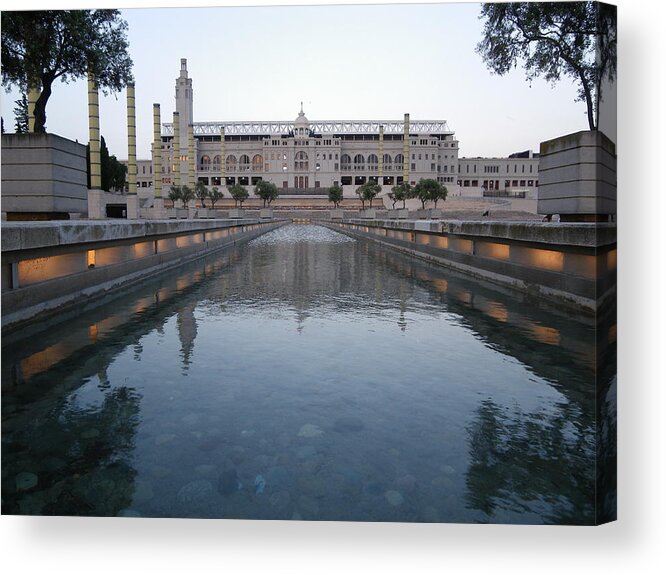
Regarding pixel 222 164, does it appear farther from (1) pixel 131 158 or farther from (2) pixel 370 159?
(1) pixel 131 158

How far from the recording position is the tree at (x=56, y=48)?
660cm

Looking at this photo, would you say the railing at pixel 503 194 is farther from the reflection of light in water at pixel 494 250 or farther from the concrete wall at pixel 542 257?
the reflection of light in water at pixel 494 250

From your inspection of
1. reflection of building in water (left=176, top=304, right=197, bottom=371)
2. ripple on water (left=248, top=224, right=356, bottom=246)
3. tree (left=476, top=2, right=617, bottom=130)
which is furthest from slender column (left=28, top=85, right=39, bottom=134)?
ripple on water (left=248, top=224, right=356, bottom=246)

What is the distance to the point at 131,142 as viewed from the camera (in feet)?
205

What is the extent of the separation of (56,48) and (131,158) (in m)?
57.2

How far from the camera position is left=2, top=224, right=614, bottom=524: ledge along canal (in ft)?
10.1

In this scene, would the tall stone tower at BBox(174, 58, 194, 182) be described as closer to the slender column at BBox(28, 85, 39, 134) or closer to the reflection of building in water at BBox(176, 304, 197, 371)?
the slender column at BBox(28, 85, 39, 134)

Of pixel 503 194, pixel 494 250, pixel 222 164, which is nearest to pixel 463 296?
pixel 494 250

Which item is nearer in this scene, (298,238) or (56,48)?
(56,48)

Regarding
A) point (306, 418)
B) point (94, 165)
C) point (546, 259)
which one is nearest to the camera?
point (306, 418)

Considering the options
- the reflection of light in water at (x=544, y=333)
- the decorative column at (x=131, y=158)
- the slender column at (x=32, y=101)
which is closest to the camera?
the reflection of light in water at (x=544, y=333)

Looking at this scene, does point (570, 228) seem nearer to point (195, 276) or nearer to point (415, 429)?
point (415, 429)

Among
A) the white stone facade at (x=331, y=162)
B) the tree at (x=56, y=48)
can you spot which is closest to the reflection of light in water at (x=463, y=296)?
the tree at (x=56, y=48)

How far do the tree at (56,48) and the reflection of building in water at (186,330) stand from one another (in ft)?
11.3
